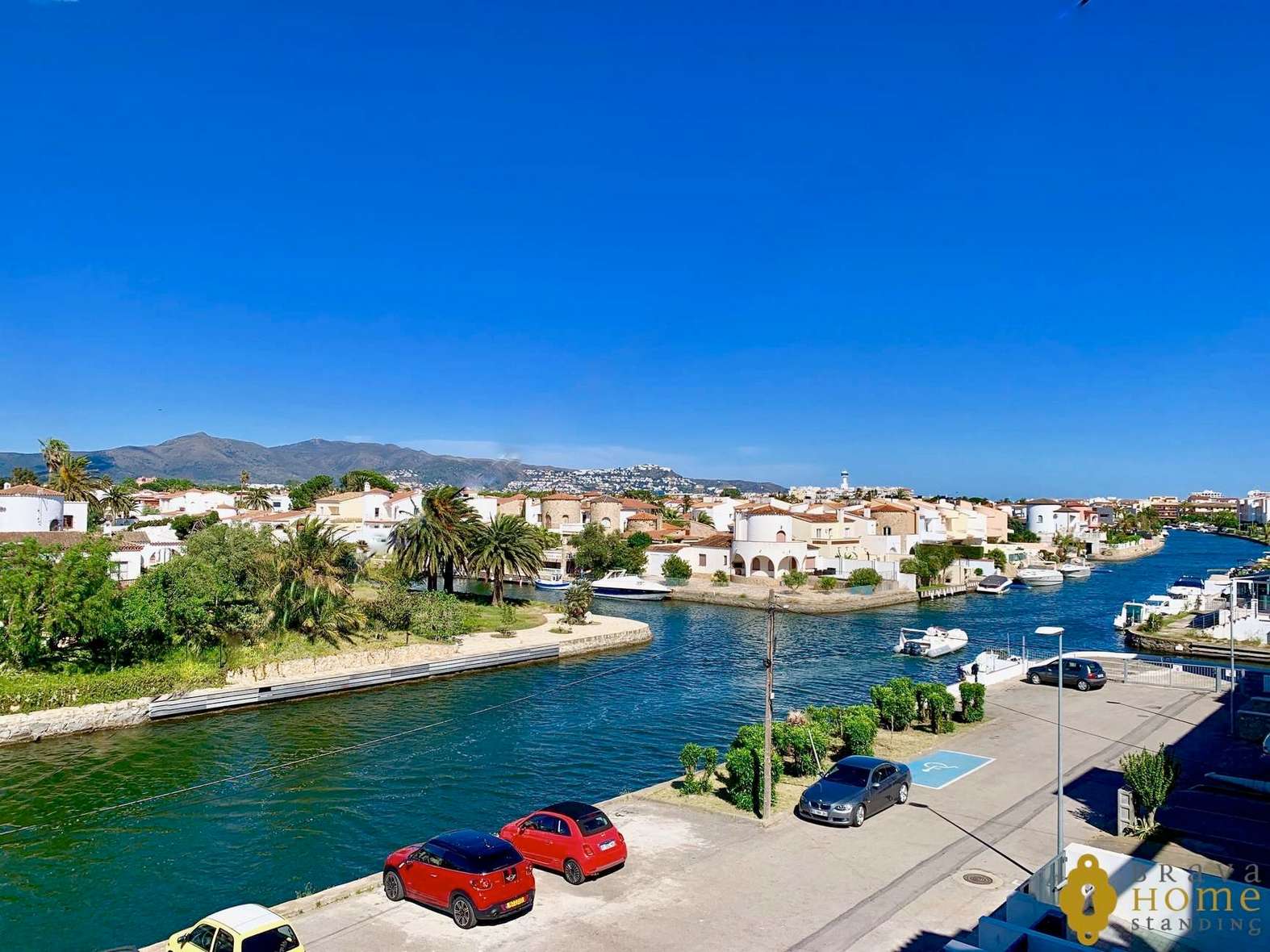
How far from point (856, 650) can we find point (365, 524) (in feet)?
174

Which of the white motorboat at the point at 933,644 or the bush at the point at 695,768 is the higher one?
the bush at the point at 695,768

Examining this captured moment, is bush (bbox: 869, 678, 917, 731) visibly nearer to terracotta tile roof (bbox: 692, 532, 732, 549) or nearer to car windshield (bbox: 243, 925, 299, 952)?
car windshield (bbox: 243, 925, 299, 952)

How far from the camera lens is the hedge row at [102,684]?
2777 cm

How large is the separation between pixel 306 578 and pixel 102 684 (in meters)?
9.75

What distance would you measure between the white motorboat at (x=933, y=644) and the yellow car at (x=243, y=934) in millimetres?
41356

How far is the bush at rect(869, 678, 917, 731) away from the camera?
24609 mm

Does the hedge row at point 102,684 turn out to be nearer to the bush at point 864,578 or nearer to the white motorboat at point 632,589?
the white motorboat at point 632,589

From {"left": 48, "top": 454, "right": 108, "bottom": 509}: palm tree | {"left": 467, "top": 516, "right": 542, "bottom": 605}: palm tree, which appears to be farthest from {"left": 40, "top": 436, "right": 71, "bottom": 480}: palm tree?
{"left": 467, "top": 516, "right": 542, "bottom": 605}: palm tree

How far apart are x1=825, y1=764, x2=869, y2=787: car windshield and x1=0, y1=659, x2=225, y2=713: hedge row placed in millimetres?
24855

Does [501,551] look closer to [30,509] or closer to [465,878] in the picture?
[30,509]

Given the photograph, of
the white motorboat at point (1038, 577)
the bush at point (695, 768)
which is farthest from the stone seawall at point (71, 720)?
the white motorboat at point (1038, 577)

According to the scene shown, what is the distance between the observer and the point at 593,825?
1442 cm

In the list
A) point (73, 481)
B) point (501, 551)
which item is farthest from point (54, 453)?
point (501, 551)

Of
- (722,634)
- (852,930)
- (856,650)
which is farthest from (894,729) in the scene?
(722,634)
